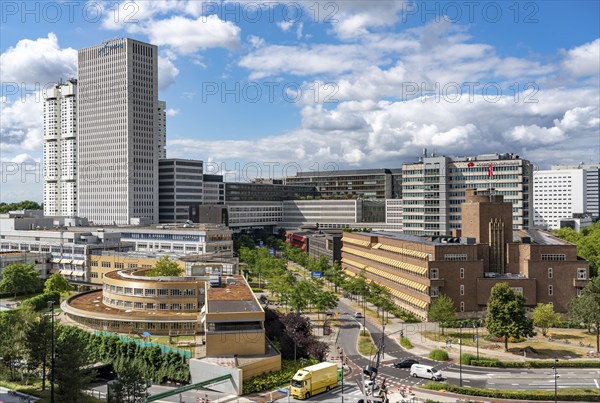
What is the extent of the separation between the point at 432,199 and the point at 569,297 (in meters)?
73.3

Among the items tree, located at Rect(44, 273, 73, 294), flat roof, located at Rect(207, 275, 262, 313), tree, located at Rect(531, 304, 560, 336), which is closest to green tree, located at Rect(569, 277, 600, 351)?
tree, located at Rect(531, 304, 560, 336)

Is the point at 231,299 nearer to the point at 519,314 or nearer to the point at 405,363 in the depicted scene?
the point at 405,363

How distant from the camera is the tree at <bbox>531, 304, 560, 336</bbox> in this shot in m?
76.7

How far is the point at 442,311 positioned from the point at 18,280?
82078mm

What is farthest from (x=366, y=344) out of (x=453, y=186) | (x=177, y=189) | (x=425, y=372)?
(x=177, y=189)

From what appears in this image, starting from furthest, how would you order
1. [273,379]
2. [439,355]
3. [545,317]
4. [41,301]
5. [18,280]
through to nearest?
1. [18,280]
2. [41,301]
3. [545,317]
4. [439,355]
5. [273,379]

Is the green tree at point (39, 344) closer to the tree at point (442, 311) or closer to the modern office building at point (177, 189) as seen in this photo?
the tree at point (442, 311)

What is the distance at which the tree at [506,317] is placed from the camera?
2766 inches

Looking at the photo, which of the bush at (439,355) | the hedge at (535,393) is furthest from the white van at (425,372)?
the bush at (439,355)

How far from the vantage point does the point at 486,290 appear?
86625 mm

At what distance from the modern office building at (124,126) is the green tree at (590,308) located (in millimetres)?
139134

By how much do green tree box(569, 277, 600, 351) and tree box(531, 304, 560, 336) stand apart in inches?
114

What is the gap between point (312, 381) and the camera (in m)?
53.6

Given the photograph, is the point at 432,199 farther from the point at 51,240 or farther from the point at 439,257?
the point at 51,240
